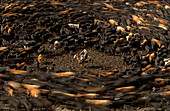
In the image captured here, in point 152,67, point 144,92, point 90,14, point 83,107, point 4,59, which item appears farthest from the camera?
point 90,14

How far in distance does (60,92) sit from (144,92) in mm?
592

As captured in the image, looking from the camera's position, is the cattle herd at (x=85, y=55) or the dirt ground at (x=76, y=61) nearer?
the cattle herd at (x=85, y=55)

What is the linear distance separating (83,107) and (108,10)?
5.98 feet

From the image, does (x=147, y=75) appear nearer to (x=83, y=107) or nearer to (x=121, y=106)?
(x=121, y=106)

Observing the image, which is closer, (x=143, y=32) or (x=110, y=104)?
(x=110, y=104)

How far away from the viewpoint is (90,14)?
10.8 feet

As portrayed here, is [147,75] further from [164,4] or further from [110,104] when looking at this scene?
[164,4]

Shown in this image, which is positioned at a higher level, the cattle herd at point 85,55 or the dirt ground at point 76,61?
the cattle herd at point 85,55

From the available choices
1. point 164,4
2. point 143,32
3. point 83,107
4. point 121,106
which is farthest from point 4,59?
point 164,4

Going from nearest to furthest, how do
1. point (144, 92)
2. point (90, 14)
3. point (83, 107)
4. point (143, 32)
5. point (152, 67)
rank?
point (83, 107) < point (144, 92) < point (152, 67) < point (143, 32) < point (90, 14)

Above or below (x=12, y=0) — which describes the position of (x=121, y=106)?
below

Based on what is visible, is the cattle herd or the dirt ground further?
the dirt ground

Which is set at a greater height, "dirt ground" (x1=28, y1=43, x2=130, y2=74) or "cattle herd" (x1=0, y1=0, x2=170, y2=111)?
"cattle herd" (x1=0, y1=0, x2=170, y2=111)

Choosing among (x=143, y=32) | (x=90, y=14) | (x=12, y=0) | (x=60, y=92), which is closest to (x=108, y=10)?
(x=90, y=14)
